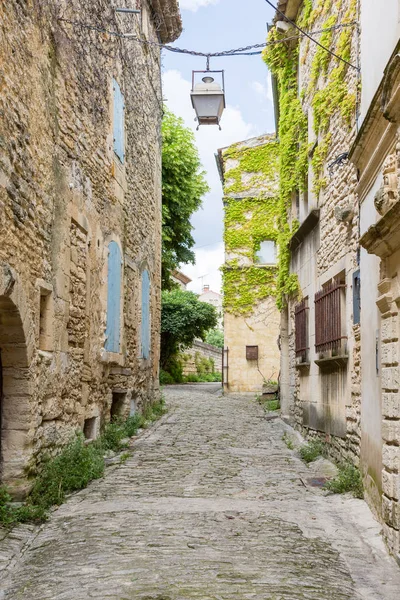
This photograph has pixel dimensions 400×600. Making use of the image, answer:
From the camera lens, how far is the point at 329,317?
27.9 ft

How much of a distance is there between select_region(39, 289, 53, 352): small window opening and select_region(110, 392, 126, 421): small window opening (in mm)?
4145

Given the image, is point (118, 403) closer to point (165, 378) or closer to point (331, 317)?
point (331, 317)

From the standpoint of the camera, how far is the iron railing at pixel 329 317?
7.96m

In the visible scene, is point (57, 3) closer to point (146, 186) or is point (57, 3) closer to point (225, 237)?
point (146, 186)

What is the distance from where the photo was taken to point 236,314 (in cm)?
2216

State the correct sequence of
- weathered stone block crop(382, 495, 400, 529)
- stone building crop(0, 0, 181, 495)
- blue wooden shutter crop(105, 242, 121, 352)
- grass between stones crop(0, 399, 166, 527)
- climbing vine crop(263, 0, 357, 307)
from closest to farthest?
weathered stone block crop(382, 495, 400, 529) < grass between stones crop(0, 399, 166, 527) < stone building crop(0, 0, 181, 495) < climbing vine crop(263, 0, 357, 307) < blue wooden shutter crop(105, 242, 121, 352)

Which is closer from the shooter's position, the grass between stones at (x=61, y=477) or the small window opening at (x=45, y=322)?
the grass between stones at (x=61, y=477)

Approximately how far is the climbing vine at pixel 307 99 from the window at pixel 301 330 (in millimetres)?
761

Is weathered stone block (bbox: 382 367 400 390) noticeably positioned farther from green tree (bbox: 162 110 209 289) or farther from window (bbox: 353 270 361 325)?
green tree (bbox: 162 110 209 289)

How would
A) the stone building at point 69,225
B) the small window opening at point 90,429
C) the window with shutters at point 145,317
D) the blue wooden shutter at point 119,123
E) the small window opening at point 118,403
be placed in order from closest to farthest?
the stone building at point 69,225, the small window opening at point 90,429, the blue wooden shutter at point 119,123, the small window opening at point 118,403, the window with shutters at point 145,317

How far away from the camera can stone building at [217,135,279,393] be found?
21.8 meters

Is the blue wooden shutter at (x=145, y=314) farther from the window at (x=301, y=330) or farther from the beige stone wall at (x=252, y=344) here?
the beige stone wall at (x=252, y=344)

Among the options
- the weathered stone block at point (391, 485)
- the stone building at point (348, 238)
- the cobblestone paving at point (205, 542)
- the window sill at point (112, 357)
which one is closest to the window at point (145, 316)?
the window sill at point (112, 357)

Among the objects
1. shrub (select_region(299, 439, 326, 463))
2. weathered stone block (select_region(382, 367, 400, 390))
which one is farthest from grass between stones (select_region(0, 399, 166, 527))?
weathered stone block (select_region(382, 367, 400, 390))
